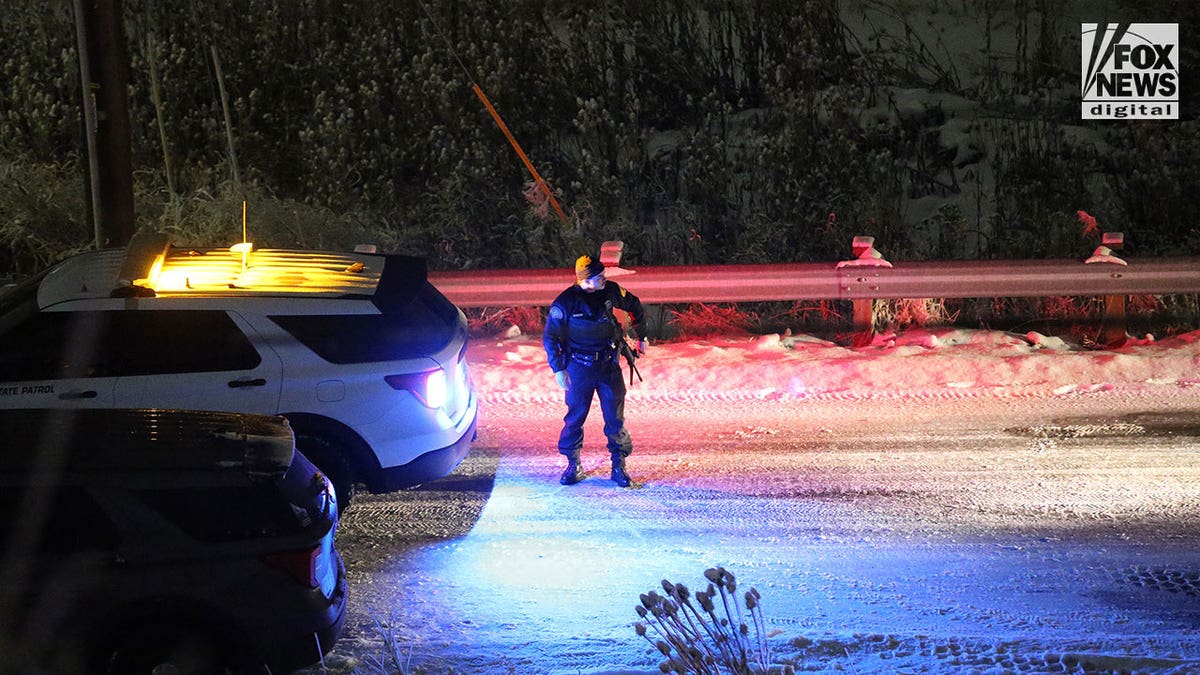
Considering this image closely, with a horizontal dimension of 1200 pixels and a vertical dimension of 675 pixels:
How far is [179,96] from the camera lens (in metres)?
17.8

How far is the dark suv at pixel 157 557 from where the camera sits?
4.25m

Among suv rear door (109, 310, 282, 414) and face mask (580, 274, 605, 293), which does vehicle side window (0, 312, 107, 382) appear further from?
face mask (580, 274, 605, 293)

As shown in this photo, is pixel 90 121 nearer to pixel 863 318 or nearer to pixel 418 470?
pixel 418 470

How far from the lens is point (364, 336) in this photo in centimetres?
667

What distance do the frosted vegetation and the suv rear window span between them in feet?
23.1

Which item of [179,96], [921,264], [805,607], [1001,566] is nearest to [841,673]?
[805,607]

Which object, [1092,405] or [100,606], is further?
[1092,405]

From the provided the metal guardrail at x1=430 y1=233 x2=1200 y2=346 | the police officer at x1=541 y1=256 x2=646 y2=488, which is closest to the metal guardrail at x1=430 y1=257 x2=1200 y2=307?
the metal guardrail at x1=430 y1=233 x2=1200 y2=346

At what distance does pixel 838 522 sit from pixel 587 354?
1.97 meters

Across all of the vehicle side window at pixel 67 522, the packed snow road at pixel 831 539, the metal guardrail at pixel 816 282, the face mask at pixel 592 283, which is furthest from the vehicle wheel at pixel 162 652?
the metal guardrail at pixel 816 282

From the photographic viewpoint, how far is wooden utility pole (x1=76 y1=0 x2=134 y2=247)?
33.1 ft

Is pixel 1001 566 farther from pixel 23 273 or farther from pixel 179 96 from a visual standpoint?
pixel 179 96

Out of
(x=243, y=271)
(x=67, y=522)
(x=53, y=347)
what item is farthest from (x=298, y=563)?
(x=243, y=271)

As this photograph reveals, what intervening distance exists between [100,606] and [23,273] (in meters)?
10.5
